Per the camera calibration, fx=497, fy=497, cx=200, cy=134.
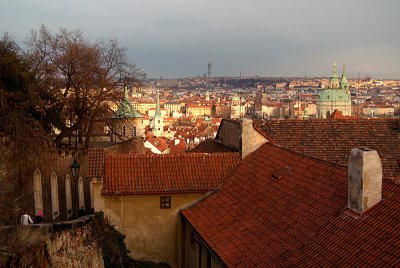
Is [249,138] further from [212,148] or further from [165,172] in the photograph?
[212,148]

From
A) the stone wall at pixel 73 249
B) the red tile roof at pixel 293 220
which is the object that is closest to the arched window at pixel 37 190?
the stone wall at pixel 73 249

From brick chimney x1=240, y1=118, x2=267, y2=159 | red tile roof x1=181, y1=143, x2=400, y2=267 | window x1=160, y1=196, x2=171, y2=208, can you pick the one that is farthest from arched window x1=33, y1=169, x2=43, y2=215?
brick chimney x1=240, y1=118, x2=267, y2=159

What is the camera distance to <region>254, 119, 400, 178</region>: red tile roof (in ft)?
62.8

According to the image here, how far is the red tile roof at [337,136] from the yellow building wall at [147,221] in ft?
15.6

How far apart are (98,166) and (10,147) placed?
295 cm

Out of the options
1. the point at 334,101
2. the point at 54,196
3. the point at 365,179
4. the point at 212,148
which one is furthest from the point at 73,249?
the point at 334,101

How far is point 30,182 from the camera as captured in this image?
16.8 m

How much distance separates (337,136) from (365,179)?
10.5 meters

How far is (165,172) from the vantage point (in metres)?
16.9

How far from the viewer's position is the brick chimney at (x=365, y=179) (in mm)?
9781

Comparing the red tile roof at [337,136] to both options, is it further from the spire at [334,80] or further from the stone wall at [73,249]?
the spire at [334,80]

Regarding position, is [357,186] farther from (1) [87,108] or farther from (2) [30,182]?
(1) [87,108]

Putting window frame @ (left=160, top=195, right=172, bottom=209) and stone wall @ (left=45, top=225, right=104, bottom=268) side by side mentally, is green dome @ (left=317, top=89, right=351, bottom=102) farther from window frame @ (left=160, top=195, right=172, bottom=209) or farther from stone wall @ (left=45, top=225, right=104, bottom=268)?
stone wall @ (left=45, top=225, right=104, bottom=268)

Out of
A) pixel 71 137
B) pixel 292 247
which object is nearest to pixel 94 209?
pixel 292 247
